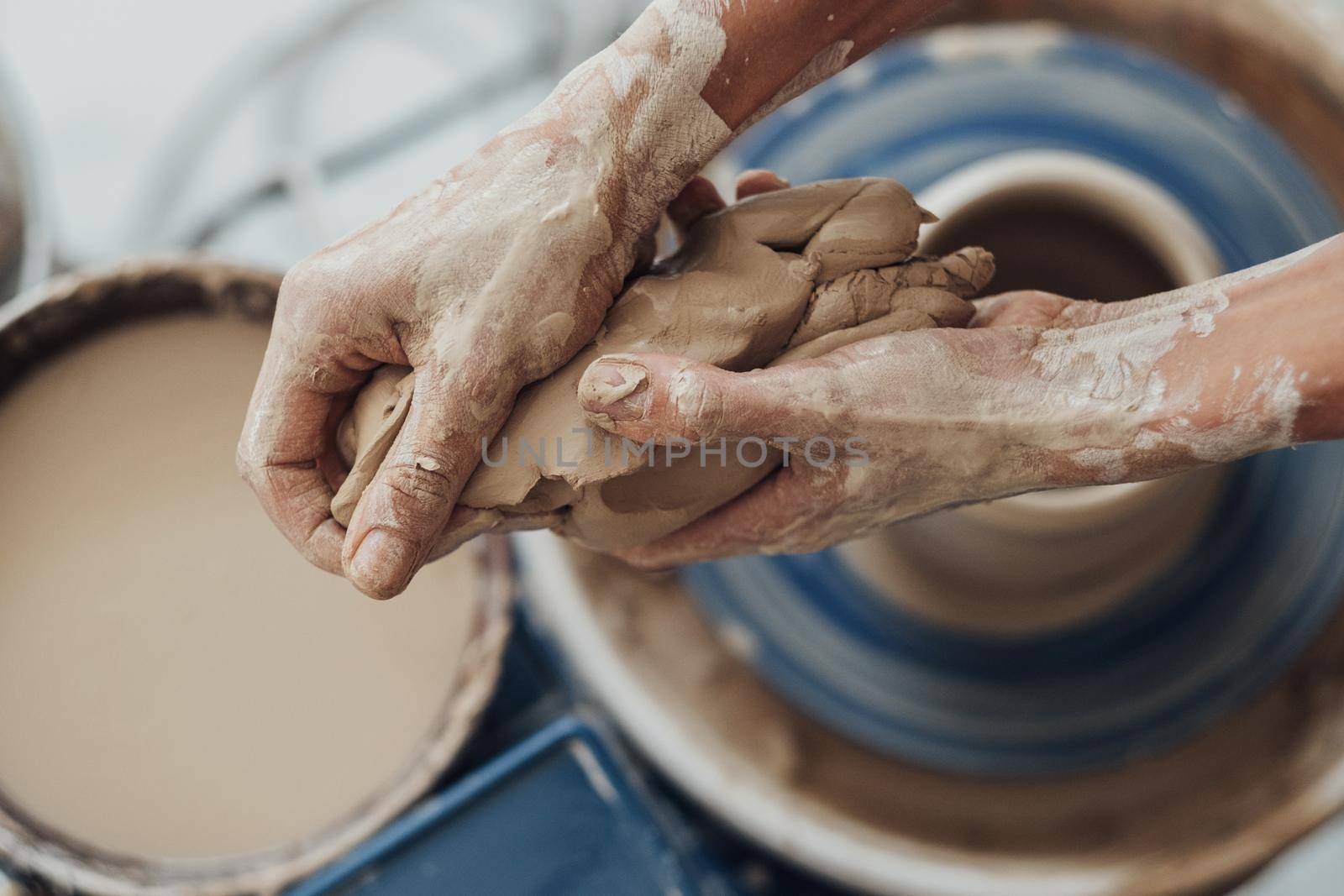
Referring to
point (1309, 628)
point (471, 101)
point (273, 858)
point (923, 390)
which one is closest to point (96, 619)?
point (273, 858)

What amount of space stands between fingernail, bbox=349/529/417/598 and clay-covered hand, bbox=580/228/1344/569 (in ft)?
0.63

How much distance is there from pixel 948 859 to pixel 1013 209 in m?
0.83

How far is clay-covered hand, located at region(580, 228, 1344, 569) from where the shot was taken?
0.80 meters

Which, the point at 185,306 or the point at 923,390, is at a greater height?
the point at 923,390

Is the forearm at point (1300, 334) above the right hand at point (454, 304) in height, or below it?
above

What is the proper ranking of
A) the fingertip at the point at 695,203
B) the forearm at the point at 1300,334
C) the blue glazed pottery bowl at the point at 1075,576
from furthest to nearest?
the blue glazed pottery bowl at the point at 1075,576
the fingertip at the point at 695,203
the forearm at the point at 1300,334

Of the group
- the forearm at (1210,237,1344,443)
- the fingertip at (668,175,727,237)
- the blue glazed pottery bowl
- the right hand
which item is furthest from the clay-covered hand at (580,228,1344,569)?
the blue glazed pottery bowl

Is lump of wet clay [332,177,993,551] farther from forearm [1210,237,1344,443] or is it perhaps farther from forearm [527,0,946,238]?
forearm [1210,237,1344,443]

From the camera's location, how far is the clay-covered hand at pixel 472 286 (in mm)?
846

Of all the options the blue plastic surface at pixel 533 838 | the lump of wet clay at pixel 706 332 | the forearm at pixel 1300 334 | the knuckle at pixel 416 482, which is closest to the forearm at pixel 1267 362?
the forearm at pixel 1300 334

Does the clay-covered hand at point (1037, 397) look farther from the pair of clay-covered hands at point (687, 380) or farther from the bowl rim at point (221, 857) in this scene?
the bowl rim at point (221, 857)

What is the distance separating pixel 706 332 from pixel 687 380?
132mm

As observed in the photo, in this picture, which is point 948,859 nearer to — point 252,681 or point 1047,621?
point 1047,621

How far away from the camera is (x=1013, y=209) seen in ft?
3.85
